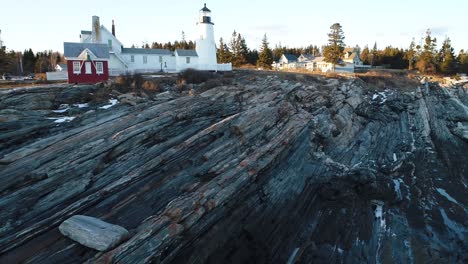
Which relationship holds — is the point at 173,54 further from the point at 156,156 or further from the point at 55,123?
the point at 156,156

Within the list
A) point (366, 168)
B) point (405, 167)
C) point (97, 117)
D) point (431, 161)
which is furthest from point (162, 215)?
point (431, 161)

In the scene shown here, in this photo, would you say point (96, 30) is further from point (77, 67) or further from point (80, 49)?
point (77, 67)

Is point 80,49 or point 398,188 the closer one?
point 398,188

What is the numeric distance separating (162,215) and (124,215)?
63.3 inches

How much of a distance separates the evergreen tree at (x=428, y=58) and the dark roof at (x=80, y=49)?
221ft

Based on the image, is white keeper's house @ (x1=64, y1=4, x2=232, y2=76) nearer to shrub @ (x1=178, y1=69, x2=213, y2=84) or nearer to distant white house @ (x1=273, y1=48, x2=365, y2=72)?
shrub @ (x1=178, y1=69, x2=213, y2=84)

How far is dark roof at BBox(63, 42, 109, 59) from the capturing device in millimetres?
32969

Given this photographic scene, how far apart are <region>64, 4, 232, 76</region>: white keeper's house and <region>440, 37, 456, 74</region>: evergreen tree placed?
173 ft

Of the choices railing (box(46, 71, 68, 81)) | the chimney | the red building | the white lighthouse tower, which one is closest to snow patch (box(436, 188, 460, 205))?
the red building

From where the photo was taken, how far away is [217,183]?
14.6 m

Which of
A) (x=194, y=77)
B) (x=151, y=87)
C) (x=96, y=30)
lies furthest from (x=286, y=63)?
(x=151, y=87)

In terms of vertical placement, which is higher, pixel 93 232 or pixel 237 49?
pixel 237 49

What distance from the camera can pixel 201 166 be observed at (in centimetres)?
1591

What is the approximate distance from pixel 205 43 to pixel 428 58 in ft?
176
